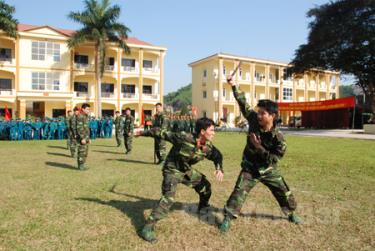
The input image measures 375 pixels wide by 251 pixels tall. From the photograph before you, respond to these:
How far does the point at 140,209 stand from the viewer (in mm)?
5020

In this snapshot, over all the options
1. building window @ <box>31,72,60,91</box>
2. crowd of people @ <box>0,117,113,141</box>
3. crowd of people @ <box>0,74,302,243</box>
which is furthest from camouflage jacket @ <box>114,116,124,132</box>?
building window @ <box>31,72,60,91</box>

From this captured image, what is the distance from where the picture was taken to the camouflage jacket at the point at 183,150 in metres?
4.08

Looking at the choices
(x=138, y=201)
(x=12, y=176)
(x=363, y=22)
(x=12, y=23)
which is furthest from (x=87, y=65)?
(x=138, y=201)

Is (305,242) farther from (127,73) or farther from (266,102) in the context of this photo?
(127,73)

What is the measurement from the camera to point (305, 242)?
381 cm

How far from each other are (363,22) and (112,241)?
102 ft

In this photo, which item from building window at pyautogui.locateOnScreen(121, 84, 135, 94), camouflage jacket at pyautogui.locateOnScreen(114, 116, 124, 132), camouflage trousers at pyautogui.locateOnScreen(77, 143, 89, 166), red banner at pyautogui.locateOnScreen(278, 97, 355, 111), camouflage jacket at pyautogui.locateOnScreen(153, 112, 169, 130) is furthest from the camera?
building window at pyautogui.locateOnScreen(121, 84, 135, 94)

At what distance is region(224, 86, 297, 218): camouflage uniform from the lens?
4.06 m

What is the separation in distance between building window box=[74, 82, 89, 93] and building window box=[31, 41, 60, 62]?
3.42m

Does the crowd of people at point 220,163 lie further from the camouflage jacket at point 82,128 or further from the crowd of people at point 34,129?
the crowd of people at point 34,129

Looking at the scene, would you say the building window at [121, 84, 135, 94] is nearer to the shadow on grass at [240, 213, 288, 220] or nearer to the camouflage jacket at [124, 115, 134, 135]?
the camouflage jacket at [124, 115, 134, 135]

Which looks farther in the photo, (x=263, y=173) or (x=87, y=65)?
(x=87, y=65)

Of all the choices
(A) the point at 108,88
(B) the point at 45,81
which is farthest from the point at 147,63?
(B) the point at 45,81

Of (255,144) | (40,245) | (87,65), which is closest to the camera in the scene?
(40,245)
